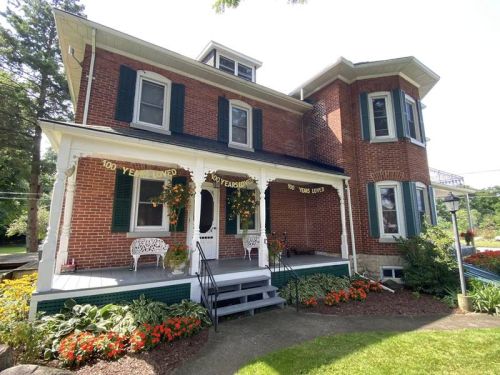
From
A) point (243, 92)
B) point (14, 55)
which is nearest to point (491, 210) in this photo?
point (243, 92)

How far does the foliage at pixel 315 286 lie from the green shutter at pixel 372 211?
2.01 metres

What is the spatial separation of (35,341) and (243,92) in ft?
28.6

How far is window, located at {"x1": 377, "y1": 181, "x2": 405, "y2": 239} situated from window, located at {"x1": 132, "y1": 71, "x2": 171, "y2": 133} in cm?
760

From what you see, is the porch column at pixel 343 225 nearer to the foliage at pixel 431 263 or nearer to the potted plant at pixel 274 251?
the foliage at pixel 431 263

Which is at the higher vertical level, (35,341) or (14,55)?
(14,55)

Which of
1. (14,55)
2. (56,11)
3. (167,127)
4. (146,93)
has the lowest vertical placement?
(167,127)

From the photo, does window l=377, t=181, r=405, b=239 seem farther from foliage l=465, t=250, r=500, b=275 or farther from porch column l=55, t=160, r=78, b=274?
porch column l=55, t=160, r=78, b=274

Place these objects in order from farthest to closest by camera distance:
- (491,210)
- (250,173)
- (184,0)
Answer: (491,210) → (250,173) → (184,0)

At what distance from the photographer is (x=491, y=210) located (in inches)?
1563

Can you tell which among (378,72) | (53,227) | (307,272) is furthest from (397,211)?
(53,227)

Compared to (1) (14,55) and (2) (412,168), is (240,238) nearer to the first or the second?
(2) (412,168)

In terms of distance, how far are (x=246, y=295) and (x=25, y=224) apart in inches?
1090

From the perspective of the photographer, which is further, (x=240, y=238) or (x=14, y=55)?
(x=14, y=55)

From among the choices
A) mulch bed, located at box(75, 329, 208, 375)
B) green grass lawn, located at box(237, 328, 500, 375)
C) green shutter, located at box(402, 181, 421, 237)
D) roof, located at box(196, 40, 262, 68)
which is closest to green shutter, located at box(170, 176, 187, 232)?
mulch bed, located at box(75, 329, 208, 375)
